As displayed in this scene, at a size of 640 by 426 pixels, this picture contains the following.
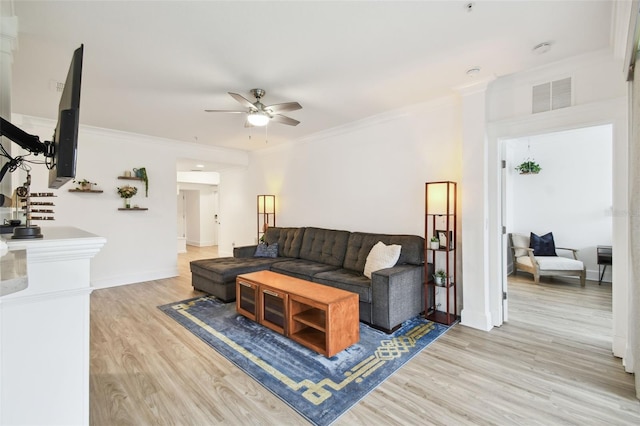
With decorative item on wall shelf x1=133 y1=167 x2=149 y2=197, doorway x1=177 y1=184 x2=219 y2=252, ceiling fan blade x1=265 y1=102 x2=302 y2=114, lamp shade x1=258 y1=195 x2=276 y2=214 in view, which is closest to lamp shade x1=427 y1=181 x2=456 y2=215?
ceiling fan blade x1=265 y1=102 x2=302 y2=114

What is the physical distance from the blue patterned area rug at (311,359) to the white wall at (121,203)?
2.10 meters

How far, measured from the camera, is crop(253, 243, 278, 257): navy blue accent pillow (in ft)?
16.5

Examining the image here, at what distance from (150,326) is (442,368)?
3.03 m

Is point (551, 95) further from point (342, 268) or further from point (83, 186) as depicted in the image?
point (83, 186)

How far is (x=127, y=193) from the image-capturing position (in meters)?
4.99

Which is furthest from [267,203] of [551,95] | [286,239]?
[551,95]

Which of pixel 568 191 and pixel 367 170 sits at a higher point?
pixel 367 170

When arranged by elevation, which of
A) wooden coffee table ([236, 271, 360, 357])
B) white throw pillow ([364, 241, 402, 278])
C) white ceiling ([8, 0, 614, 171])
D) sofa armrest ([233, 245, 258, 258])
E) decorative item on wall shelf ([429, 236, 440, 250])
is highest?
white ceiling ([8, 0, 614, 171])

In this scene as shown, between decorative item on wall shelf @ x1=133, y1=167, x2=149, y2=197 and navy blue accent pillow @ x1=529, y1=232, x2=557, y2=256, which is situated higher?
decorative item on wall shelf @ x1=133, y1=167, x2=149, y2=197

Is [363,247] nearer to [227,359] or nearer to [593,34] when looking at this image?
[227,359]

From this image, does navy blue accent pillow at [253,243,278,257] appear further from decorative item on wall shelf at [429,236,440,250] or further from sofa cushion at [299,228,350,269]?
decorative item on wall shelf at [429,236,440,250]

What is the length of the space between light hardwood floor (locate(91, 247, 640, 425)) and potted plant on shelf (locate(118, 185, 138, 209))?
2443 mm

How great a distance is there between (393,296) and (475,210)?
1.35 meters

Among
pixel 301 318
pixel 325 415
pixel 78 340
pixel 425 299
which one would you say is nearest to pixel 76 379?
pixel 78 340
